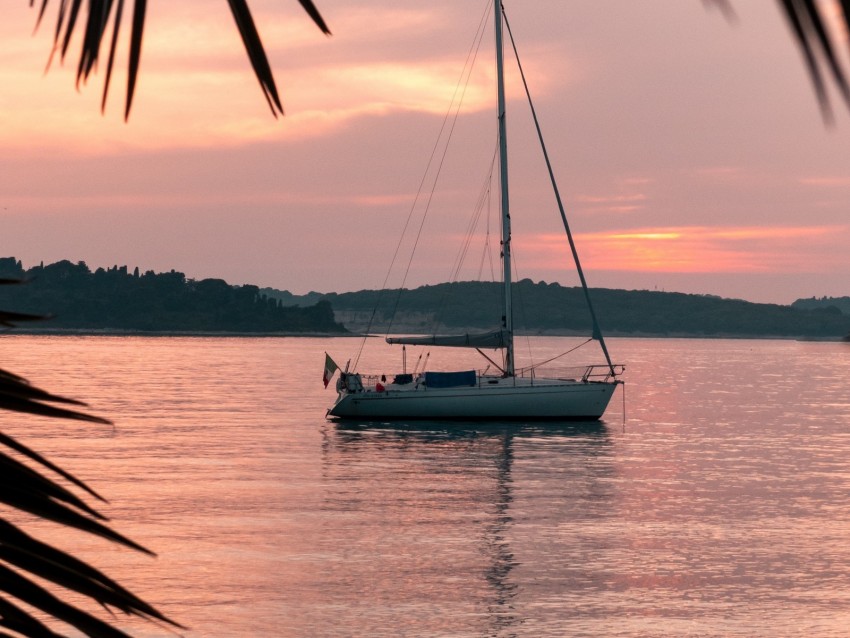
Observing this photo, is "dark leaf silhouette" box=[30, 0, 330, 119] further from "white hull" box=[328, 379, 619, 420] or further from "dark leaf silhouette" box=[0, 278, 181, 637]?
"white hull" box=[328, 379, 619, 420]

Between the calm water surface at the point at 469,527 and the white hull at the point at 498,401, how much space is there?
3.03 feet

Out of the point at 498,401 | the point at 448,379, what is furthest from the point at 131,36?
the point at 448,379

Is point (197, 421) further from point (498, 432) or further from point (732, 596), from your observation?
point (732, 596)

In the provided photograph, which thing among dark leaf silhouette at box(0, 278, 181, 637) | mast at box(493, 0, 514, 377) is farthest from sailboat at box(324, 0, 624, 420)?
dark leaf silhouette at box(0, 278, 181, 637)

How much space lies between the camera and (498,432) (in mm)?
48062

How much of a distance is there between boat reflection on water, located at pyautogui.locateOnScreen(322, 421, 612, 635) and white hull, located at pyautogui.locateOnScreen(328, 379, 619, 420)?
885 millimetres

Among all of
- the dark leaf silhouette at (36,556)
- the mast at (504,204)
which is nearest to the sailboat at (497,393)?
the mast at (504,204)

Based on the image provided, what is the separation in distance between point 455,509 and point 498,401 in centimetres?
2070

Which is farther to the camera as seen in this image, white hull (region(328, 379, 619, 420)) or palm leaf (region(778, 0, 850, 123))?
white hull (region(328, 379, 619, 420))

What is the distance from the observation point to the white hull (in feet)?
156

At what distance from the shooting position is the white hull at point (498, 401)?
47.4 m

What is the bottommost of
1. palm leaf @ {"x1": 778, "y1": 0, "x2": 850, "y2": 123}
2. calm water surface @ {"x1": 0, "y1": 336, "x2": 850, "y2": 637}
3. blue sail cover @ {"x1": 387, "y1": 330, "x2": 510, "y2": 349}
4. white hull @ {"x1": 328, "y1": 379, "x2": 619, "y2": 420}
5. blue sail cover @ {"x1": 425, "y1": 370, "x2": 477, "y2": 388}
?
calm water surface @ {"x1": 0, "y1": 336, "x2": 850, "y2": 637}

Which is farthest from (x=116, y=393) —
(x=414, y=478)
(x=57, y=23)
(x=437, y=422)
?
(x=57, y=23)

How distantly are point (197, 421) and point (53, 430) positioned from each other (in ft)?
27.0
